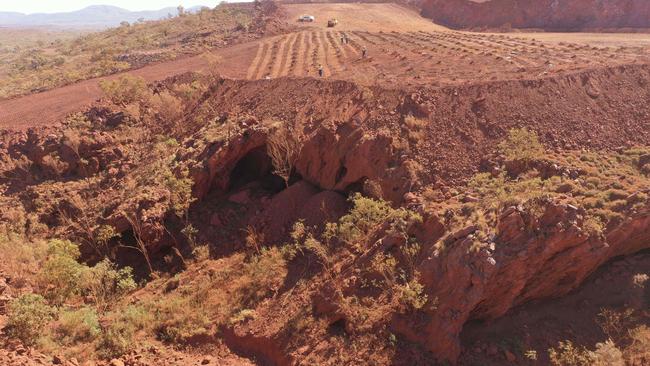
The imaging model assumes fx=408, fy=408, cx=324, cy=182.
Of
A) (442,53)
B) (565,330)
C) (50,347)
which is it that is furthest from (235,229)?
(442,53)

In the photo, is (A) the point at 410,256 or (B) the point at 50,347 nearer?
(B) the point at 50,347

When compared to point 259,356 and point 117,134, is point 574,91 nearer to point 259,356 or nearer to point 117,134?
point 259,356

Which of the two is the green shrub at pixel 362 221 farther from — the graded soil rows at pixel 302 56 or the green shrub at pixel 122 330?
the graded soil rows at pixel 302 56

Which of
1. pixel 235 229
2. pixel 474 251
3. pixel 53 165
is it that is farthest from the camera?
pixel 53 165

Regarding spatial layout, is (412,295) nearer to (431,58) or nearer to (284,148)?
(284,148)

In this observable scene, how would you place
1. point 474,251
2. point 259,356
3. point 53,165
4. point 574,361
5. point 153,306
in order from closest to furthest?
1. point 574,361
2. point 474,251
3. point 259,356
4. point 153,306
5. point 53,165

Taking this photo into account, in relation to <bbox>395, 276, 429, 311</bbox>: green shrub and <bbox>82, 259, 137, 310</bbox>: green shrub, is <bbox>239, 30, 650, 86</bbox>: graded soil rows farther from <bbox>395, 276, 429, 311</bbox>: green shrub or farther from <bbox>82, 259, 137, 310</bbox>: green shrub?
<bbox>82, 259, 137, 310</bbox>: green shrub
